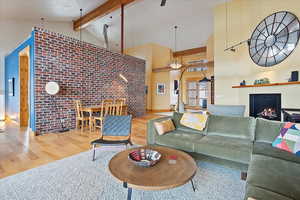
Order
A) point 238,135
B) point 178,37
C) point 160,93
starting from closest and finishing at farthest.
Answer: point 238,135 → point 178,37 → point 160,93

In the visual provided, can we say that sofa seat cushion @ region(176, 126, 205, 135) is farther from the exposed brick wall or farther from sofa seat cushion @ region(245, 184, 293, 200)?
the exposed brick wall

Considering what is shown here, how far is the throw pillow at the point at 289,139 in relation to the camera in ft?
6.04

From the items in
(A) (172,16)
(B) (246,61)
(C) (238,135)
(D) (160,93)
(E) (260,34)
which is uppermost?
(A) (172,16)

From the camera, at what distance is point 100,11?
5.55 meters

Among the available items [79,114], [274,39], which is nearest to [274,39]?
[274,39]

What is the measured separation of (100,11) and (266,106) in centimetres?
656

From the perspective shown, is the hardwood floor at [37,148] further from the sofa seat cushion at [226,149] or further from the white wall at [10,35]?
the white wall at [10,35]

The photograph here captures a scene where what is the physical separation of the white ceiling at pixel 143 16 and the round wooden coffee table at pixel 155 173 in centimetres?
532


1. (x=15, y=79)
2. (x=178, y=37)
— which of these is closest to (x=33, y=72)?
(x=15, y=79)

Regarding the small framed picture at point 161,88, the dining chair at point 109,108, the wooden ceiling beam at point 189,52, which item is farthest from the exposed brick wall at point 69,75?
the wooden ceiling beam at point 189,52

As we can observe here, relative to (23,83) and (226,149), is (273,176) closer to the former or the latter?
(226,149)

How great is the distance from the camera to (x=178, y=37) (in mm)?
8414

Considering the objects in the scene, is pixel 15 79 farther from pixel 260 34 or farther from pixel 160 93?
pixel 260 34

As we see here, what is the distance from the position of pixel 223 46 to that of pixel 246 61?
3.21ft
